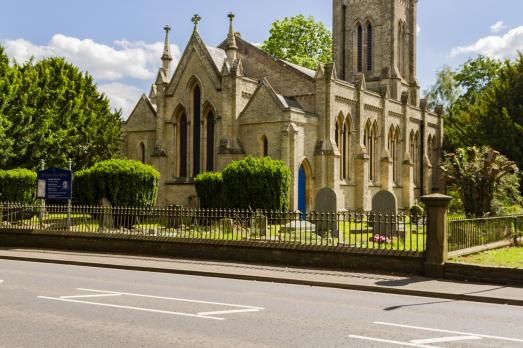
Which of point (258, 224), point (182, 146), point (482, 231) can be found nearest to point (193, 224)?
point (258, 224)

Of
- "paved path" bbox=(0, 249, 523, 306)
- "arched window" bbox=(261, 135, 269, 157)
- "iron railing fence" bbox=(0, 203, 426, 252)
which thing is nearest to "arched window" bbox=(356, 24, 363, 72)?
"arched window" bbox=(261, 135, 269, 157)

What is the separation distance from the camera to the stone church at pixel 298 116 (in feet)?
110

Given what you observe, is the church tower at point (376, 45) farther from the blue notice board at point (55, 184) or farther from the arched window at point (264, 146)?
the blue notice board at point (55, 184)

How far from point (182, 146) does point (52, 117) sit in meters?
11.1

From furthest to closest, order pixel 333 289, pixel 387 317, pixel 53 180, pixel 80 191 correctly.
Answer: pixel 80 191, pixel 53 180, pixel 333 289, pixel 387 317

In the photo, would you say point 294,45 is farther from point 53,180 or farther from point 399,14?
point 53,180

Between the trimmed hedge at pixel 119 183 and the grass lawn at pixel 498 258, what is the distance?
15.2m

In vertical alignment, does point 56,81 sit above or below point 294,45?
below

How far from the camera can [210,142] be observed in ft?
119

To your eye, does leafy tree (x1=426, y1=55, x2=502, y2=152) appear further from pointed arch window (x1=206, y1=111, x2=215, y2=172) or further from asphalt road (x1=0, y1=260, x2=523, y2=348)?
asphalt road (x1=0, y1=260, x2=523, y2=348)

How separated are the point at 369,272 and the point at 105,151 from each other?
1577 inches

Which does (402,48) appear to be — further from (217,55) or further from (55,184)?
(55,184)

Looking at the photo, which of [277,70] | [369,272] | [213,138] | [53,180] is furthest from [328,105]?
[369,272]

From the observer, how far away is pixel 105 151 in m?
50.8
